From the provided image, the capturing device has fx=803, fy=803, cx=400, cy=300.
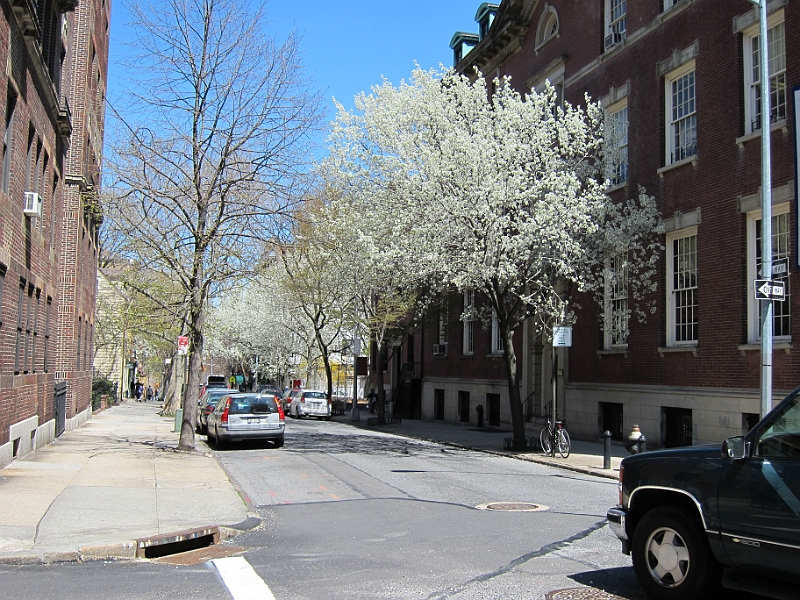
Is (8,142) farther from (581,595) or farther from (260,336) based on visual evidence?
(260,336)

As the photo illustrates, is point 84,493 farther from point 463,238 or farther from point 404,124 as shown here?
point 404,124

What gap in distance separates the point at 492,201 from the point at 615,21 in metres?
7.83

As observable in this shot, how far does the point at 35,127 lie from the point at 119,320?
89.1 feet

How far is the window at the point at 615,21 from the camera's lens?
2192cm

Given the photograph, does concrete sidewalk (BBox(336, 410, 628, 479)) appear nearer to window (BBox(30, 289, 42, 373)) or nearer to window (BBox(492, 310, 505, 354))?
window (BBox(492, 310, 505, 354))

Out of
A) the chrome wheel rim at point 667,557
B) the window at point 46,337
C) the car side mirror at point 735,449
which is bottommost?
the chrome wheel rim at point 667,557

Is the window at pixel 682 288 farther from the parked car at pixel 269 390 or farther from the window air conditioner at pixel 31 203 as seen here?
the parked car at pixel 269 390

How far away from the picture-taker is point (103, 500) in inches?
451

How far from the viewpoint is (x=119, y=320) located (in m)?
42.5

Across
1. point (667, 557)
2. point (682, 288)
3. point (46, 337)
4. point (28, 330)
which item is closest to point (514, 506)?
point (667, 557)

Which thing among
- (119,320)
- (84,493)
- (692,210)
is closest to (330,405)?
(119,320)

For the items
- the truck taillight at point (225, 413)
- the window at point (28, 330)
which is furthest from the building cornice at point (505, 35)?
the window at point (28, 330)

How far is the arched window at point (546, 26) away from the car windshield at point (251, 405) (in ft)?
47.6

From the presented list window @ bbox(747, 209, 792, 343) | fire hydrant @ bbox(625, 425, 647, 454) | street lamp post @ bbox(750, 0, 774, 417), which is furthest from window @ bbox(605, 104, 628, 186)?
fire hydrant @ bbox(625, 425, 647, 454)
